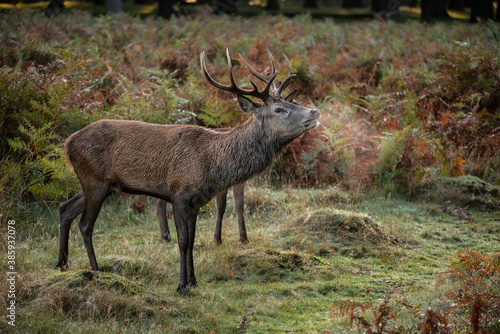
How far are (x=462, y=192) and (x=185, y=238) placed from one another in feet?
16.4

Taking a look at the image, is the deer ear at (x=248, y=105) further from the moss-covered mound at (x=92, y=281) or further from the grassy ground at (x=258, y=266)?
the moss-covered mound at (x=92, y=281)

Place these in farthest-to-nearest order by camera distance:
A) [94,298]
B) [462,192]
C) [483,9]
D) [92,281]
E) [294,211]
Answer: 1. [483,9]
2. [462,192]
3. [294,211]
4. [92,281]
5. [94,298]

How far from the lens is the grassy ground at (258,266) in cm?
483

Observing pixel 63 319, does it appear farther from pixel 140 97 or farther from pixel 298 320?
pixel 140 97

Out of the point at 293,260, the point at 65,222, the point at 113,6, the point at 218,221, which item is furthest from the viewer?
the point at 113,6

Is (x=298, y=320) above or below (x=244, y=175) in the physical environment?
below

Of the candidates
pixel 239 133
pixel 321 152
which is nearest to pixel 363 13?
pixel 321 152

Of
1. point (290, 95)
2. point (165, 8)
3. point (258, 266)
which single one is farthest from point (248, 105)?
point (165, 8)

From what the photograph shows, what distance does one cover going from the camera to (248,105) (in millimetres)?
5863

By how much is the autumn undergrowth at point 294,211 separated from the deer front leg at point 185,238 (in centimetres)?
17

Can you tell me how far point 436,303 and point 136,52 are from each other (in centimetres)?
1096

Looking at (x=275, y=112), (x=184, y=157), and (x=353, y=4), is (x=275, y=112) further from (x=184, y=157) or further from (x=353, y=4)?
(x=353, y=4)

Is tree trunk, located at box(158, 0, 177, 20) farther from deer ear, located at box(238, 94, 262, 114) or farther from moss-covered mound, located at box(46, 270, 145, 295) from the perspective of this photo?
moss-covered mound, located at box(46, 270, 145, 295)

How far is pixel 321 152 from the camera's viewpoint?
31.8 feet
